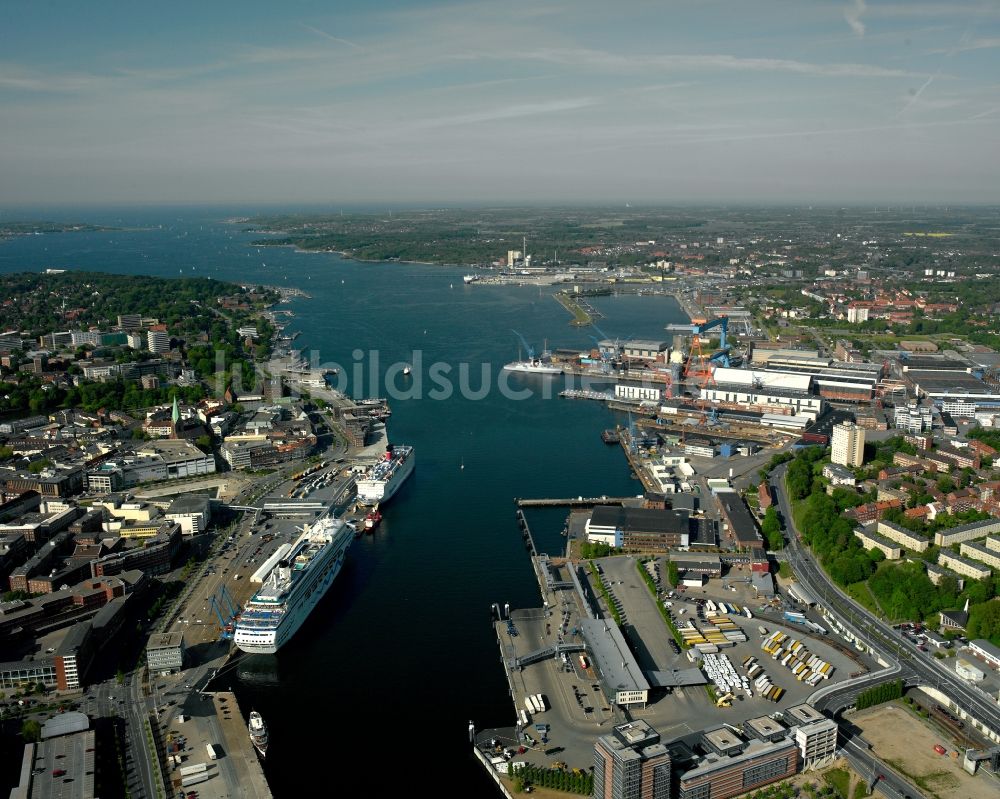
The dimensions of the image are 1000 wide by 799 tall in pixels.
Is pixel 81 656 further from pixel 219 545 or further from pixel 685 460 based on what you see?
pixel 685 460

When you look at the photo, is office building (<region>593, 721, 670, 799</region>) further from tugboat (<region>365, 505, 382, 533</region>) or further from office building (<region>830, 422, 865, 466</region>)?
office building (<region>830, 422, 865, 466</region>)

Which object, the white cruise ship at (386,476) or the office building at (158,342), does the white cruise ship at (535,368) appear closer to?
the white cruise ship at (386,476)

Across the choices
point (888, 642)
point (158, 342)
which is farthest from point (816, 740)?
point (158, 342)

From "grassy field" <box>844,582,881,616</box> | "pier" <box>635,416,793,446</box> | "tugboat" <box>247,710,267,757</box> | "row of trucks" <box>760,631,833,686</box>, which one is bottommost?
"tugboat" <box>247,710,267,757</box>

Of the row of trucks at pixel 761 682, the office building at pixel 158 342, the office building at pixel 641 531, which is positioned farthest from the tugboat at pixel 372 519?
the office building at pixel 158 342

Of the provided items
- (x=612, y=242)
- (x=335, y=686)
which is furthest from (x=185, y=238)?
(x=335, y=686)

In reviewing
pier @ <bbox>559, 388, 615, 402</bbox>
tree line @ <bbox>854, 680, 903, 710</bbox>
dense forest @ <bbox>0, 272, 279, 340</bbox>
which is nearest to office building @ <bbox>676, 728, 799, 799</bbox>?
tree line @ <bbox>854, 680, 903, 710</bbox>

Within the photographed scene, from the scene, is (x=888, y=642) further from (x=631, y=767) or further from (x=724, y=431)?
(x=724, y=431)
